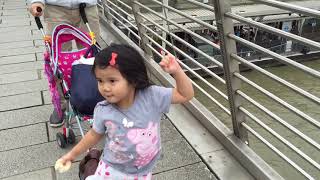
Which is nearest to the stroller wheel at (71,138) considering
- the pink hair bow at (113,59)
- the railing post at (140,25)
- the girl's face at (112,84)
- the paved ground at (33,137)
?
the paved ground at (33,137)

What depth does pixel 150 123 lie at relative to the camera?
1.95m

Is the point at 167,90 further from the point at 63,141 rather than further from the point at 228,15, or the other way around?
the point at 63,141

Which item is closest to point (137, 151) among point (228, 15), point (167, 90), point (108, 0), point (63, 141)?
point (167, 90)

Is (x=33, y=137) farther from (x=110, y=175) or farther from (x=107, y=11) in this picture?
(x=107, y=11)

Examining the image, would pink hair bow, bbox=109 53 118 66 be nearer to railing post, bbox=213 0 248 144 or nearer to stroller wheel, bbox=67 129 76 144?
railing post, bbox=213 0 248 144

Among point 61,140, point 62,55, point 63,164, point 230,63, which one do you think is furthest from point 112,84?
point 61,140

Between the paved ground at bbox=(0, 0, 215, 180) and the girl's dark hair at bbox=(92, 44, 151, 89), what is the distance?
3.87 feet

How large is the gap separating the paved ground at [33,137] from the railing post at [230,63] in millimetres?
409

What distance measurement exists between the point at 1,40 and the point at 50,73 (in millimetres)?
4231

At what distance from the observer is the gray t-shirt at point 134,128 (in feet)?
6.28

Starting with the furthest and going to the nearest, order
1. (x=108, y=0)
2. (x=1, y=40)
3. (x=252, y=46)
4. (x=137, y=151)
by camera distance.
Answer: (x=1, y=40) < (x=108, y=0) < (x=252, y=46) < (x=137, y=151)

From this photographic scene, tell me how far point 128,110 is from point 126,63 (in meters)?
0.25

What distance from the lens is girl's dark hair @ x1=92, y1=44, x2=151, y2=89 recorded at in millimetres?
1796

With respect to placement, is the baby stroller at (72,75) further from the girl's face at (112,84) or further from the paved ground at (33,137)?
the girl's face at (112,84)
